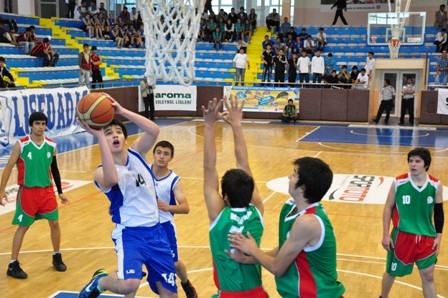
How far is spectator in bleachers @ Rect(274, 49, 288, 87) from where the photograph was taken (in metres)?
24.7

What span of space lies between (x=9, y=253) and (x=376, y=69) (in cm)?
2056

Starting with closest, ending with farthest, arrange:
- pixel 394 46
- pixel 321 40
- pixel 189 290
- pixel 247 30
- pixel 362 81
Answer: pixel 189 290 < pixel 362 81 < pixel 394 46 < pixel 321 40 < pixel 247 30

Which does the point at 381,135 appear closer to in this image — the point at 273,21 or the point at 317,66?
the point at 317,66

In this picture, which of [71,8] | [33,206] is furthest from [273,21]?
[33,206]

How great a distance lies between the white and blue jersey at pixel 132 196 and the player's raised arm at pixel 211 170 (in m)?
1.14

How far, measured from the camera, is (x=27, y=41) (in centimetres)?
2333

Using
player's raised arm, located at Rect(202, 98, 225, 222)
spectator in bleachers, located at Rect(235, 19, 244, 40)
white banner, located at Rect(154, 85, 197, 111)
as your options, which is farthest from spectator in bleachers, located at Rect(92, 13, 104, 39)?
player's raised arm, located at Rect(202, 98, 225, 222)

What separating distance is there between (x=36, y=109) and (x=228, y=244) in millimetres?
14572

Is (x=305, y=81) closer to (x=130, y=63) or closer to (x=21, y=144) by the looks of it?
(x=130, y=63)

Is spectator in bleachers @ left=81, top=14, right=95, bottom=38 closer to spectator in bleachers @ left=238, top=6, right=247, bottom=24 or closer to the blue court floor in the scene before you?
spectator in bleachers @ left=238, top=6, right=247, bottom=24

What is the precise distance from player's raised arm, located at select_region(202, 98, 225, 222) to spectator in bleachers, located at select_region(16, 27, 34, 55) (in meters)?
20.8

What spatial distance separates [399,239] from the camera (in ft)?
18.0

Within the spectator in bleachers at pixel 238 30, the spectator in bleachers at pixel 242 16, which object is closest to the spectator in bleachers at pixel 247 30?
the spectator in bleachers at pixel 242 16

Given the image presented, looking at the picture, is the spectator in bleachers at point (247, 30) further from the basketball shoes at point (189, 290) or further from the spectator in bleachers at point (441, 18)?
the basketball shoes at point (189, 290)
